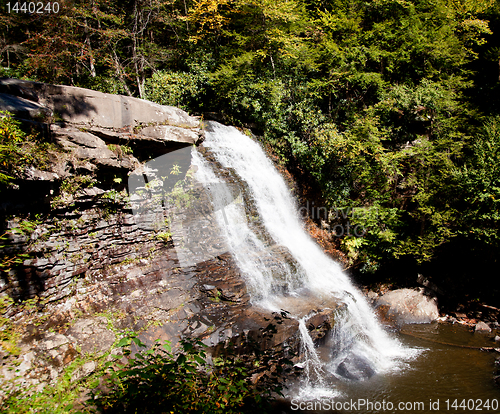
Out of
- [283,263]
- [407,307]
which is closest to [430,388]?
[407,307]

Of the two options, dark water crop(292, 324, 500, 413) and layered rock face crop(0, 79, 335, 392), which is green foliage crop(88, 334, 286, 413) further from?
dark water crop(292, 324, 500, 413)

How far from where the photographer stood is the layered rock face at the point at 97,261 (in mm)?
4285

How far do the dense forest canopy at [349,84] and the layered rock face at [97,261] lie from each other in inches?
166

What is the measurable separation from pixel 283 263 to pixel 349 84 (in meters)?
8.70

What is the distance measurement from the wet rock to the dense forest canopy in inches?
147

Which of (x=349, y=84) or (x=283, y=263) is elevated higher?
(x=349, y=84)

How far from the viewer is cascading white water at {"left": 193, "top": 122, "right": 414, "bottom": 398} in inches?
242

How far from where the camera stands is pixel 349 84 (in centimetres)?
1149

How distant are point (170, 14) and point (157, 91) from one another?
14.0ft

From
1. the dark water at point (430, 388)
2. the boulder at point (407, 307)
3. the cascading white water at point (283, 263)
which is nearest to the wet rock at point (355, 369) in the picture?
the cascading white water at point (283, 263)

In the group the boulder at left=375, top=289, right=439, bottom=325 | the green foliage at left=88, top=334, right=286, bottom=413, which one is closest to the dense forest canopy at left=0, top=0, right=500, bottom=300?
the boulder at left=375, top=289, right=439, bottom=325

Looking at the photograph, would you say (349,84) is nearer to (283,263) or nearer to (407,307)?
(283,263)

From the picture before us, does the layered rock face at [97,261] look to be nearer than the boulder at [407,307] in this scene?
Yes

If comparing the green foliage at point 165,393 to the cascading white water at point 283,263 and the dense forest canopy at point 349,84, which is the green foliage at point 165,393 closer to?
the cascading white water at point 283,263
